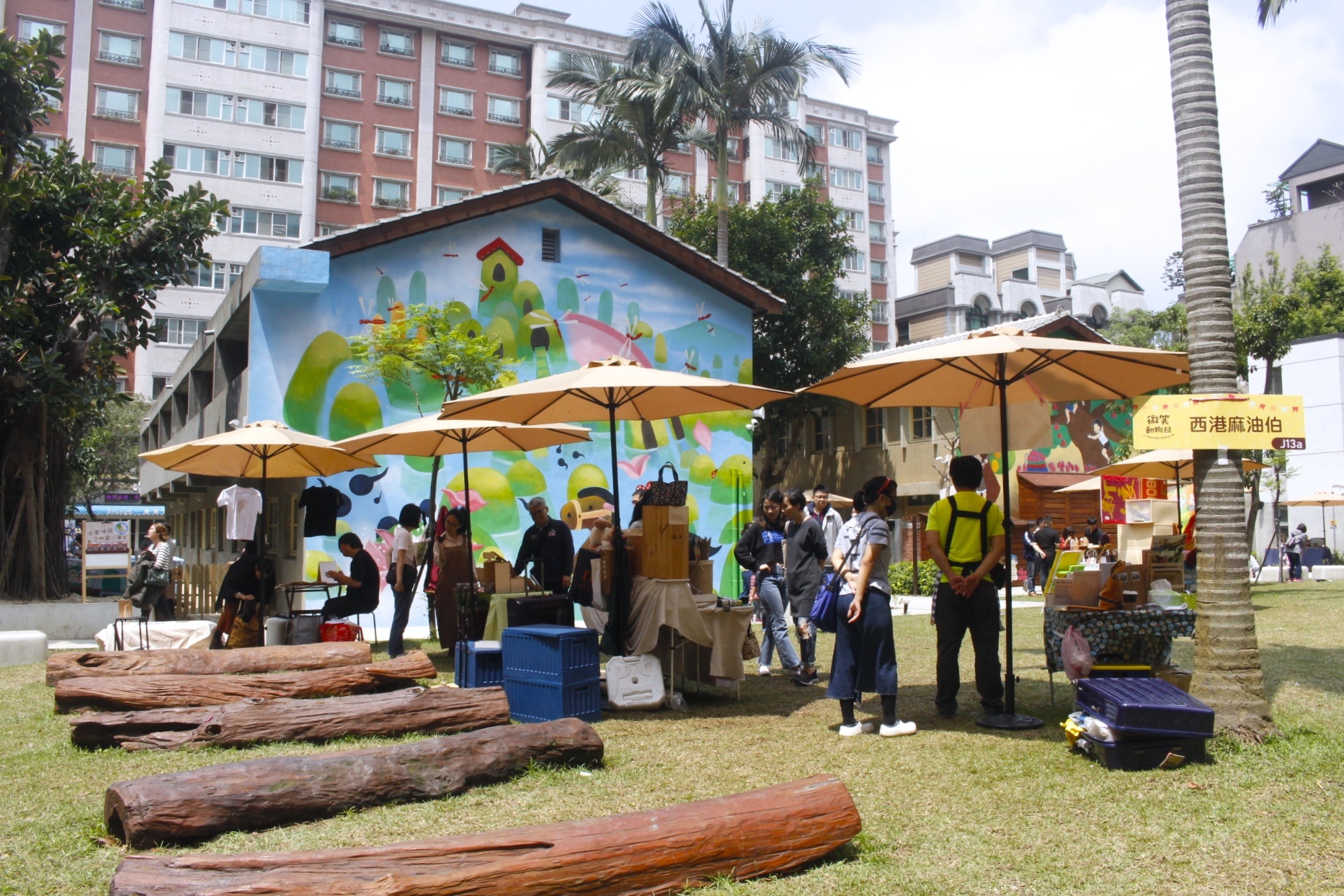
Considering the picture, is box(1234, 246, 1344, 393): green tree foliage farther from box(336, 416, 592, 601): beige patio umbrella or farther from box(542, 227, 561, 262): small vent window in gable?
box(336, 416, 592, 601): beige patio umbrella

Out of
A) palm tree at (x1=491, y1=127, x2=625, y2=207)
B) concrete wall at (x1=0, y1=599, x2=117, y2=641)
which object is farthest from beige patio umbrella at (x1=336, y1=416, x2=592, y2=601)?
palm tree at (x1=491, y1=127, x2=625, y2=207)

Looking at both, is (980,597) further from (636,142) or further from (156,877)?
(636,142)

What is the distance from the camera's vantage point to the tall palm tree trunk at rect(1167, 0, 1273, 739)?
6562mm

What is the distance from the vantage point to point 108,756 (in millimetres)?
6598

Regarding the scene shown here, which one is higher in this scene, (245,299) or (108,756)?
(245,299)

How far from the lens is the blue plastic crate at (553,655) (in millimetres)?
7441

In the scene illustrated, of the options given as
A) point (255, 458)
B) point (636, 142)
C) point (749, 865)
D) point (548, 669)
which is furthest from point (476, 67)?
point (749, 865)

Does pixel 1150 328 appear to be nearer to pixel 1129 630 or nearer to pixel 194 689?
pixel 1129 630

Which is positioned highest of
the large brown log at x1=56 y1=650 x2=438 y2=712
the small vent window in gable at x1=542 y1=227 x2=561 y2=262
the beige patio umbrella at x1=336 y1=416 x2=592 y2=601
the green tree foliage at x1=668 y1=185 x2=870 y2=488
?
the green tree foliage at x1=668 y1=185 x2=870 y2=488

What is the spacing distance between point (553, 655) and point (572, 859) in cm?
364

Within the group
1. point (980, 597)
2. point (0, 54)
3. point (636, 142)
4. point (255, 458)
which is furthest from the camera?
point (636, 142)

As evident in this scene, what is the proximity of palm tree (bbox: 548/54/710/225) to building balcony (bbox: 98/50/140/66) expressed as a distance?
23.0m

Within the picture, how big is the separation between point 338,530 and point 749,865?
13522 mm

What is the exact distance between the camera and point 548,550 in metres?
10.8
